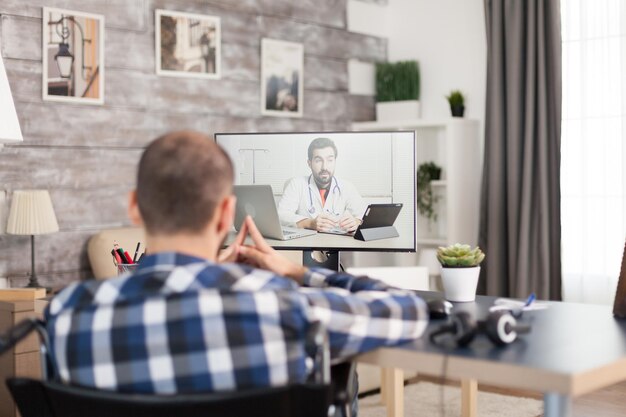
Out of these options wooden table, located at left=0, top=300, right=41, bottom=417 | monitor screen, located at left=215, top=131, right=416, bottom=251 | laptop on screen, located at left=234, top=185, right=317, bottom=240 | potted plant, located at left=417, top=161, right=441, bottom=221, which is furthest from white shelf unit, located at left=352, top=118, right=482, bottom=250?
laptop on screen, located at left=234, top=185, right=317, bottom=240

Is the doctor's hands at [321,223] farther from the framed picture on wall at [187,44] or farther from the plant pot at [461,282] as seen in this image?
the framed picture on wall at [187,44]

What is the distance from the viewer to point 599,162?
4.85 m

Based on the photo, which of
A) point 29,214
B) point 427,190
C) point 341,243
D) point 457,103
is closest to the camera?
point 341,243

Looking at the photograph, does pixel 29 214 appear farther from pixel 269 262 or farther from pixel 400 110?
pixel 400 110

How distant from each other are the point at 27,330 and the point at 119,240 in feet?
8.82

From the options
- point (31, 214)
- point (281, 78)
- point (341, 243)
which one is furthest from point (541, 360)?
point (281, 78)

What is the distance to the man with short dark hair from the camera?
1.38m

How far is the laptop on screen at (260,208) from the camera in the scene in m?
2.52

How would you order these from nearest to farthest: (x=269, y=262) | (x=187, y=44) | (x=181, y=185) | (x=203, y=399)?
(x=203, y=399) → (x=181, y=185) → (x=269, y=262) → (x=187, y=44)

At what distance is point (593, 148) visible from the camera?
16.0ft

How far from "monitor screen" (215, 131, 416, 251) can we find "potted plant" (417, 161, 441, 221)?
2850 mm

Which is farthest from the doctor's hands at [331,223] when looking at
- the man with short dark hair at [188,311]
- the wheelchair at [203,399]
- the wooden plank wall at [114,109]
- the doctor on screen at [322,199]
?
the wooden plank wall at [114,109]

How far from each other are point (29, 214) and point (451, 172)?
96.6 inches

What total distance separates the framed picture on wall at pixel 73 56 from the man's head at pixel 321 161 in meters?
2.00
